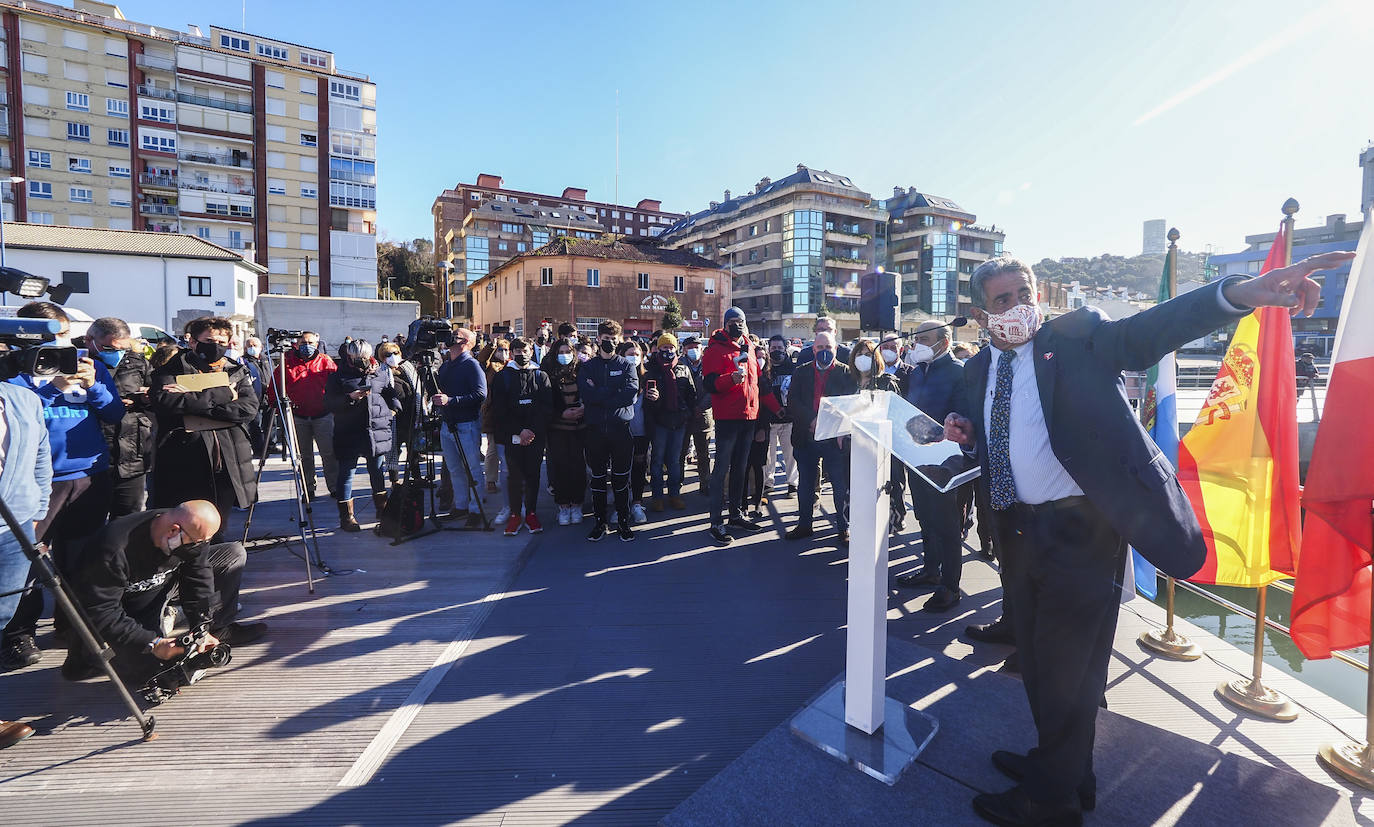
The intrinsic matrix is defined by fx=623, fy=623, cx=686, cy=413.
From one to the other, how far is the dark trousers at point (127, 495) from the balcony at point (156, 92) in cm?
5500

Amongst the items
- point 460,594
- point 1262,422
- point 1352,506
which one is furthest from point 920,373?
point 460,594

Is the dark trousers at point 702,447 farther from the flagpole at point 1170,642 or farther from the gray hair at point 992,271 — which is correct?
the gray hair at point 992,271

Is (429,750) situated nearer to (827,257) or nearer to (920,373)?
(920,373)

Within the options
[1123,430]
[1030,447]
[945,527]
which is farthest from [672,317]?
[1123,430]

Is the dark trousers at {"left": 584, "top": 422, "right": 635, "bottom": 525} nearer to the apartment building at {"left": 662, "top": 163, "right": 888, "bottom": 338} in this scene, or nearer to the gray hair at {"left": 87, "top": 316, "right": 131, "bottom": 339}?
the gray hair at {"left": 87, "top": 316, "right": 131, "bottom": 339}

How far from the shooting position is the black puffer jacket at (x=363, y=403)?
6.22 metres

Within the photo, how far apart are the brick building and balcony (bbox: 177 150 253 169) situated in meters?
19.4

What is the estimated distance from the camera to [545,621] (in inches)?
165

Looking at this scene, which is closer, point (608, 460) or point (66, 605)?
point (66, 605)

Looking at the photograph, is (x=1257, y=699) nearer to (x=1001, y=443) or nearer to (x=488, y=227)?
(x=1001, y=443)

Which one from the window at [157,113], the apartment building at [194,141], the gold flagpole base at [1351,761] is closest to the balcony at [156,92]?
the apartment building at [194,141]

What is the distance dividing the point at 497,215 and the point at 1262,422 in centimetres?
5944

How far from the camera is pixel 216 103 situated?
43.9 meters

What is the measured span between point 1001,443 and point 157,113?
5891 centimetres
